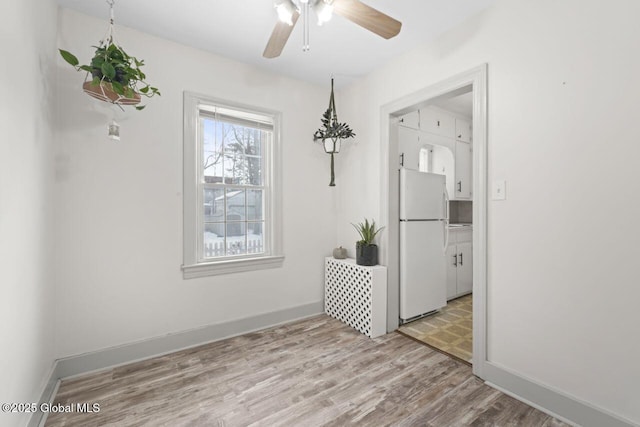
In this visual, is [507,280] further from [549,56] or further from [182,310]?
[182,310]

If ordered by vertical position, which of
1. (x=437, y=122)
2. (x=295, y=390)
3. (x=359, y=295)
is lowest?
(x=295, y=390)

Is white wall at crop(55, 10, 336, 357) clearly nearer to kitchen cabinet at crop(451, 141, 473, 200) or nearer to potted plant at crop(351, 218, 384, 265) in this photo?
potted plant at crop(351, 218, 384, 265)

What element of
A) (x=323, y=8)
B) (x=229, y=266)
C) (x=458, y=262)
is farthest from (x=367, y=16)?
(x=458, y=262)

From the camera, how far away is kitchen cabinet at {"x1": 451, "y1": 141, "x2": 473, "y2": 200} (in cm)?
412

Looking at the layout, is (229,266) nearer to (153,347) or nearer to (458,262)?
(153,347)

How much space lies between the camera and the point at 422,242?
3059 millimetres

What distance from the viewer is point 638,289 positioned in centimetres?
140

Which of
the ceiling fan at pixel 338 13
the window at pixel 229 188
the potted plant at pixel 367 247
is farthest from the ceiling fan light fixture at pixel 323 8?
the potted plant at pixel 367 247

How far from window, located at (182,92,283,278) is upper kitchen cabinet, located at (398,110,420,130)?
158 centimetres

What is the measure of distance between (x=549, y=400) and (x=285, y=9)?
2.76 m

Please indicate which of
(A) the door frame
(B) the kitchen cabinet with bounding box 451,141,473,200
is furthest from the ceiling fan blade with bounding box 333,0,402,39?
(B) the kitchen cabinet with bounding box 451,141,473,200

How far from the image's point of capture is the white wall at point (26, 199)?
1156 mm

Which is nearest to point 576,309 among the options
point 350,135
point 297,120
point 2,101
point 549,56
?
point 549,56

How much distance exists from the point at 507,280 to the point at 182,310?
262 cm
